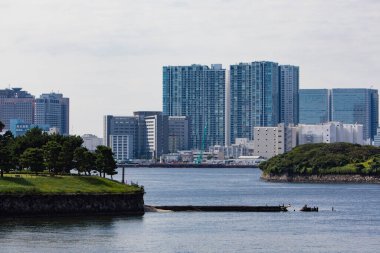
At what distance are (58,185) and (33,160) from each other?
37.0 ft

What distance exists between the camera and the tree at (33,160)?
5010 inches

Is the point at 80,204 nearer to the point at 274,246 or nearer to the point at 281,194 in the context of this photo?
the point at 274,246

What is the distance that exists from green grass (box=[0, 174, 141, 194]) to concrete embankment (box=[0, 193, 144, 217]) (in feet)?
2.01

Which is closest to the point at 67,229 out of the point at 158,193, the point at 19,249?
the point at 19,249

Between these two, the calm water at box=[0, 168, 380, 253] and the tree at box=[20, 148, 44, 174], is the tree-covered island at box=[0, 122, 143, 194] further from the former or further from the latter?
the calm water at box=[0, 168, 380, 253]

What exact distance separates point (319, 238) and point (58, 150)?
42.1m

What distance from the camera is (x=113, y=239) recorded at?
95.6 meters

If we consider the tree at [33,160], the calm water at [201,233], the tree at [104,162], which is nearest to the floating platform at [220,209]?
the calm water at [201,233]

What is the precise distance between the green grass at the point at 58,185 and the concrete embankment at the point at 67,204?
61 cm

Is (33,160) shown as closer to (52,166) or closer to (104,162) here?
(52,166)

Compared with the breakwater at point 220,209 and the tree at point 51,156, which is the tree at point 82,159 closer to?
the tree at point 51,156

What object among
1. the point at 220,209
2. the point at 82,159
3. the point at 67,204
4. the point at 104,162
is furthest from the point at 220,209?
the point at 67,204

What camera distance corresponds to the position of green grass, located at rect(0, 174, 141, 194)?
368 ft

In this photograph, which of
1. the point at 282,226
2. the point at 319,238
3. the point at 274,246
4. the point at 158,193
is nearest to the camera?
the point at 274,246
